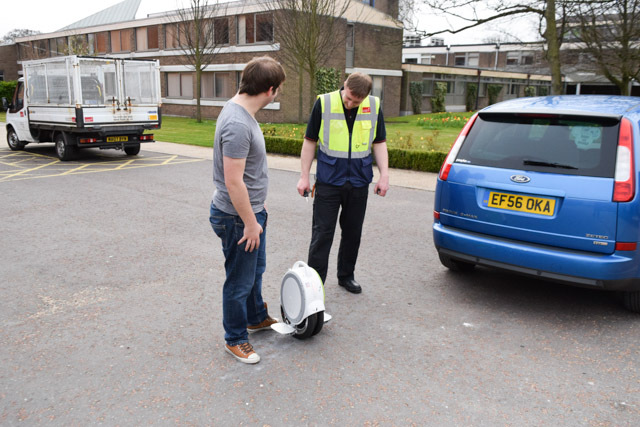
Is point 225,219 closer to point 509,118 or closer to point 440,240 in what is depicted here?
point 440,240

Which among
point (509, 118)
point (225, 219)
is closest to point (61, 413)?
point (225, 219)

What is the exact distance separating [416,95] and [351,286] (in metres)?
33.6

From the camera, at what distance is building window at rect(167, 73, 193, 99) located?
3350 cm

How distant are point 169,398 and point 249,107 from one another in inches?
65.6

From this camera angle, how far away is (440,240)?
4.60 m

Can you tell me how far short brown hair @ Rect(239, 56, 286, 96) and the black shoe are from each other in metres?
2.15

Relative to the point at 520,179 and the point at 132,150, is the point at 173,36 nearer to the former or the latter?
the point at 132,150

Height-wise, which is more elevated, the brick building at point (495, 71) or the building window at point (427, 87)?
the brick building at point (495, 71)

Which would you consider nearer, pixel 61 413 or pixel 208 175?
pixel 61 413

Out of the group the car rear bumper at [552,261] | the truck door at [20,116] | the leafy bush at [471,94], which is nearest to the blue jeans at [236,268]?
the car rear bumper at [552,261]

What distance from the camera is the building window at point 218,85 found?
3097cm

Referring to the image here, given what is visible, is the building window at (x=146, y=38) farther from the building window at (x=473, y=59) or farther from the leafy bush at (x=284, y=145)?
the building window at (x=473, y=59)

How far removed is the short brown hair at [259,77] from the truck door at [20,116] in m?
14.2

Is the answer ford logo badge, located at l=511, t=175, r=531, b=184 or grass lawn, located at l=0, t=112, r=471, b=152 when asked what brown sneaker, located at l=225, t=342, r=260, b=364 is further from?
grass lawn, located at l=0, t=112, r=471, b=152
